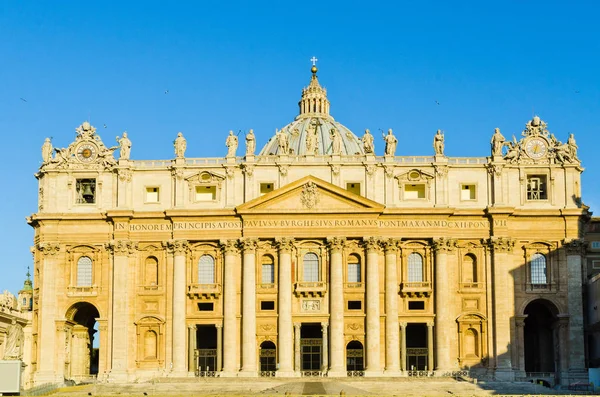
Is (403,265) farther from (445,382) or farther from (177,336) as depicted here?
(177,336)

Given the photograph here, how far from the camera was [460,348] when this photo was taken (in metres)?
98.4

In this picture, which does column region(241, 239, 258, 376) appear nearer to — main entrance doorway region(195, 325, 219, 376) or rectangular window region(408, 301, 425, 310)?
main entrance doorway region(195, 325, 219, 376)

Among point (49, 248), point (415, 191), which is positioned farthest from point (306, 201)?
point (49, 248)

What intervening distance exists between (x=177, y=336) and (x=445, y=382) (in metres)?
22.7

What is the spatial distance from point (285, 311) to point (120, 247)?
14.8 metres

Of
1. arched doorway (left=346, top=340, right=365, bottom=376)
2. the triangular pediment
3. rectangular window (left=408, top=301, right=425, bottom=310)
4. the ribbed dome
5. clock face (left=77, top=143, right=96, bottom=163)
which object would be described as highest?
the ribbed dome

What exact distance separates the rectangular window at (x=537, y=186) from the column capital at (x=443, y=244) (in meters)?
8.11

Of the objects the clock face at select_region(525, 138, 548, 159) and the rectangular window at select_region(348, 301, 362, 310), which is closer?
the rectangular window at select_region(348, 301, 362, 310)

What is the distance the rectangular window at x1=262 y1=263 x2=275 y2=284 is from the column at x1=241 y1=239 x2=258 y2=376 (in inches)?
48.2

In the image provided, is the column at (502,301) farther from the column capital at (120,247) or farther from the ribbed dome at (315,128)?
the ribbed dome at (315,128)

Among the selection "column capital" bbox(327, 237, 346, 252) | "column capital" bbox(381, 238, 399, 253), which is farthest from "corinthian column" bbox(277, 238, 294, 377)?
"column capital" bbox(381, 238, 399, 253)

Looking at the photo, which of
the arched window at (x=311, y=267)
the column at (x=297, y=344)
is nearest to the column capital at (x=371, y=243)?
the arched window at (x=311, y=267)

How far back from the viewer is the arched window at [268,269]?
327 ft

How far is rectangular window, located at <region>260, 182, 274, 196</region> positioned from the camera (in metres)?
100
